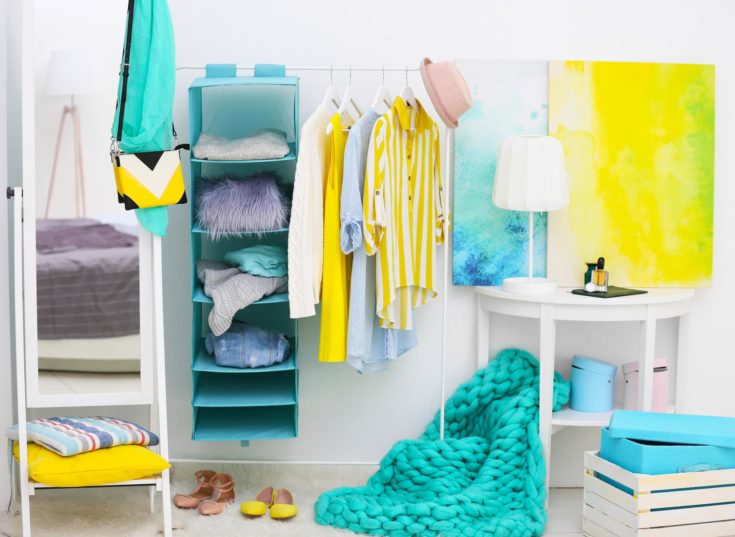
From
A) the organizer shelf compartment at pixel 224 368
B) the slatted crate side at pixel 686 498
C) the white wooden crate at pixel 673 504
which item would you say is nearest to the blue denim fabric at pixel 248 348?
the organizer shelf compartment at pixel 224 368

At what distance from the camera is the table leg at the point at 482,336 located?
3316 mm

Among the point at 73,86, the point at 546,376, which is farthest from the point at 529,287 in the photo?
the point at 73,86

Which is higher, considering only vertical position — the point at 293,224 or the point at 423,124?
the point at 423,124

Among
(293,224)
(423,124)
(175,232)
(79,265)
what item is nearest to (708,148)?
(423,124)

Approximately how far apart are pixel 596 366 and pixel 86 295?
173cm

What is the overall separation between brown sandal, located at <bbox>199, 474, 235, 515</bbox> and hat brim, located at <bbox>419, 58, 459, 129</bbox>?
1473mm

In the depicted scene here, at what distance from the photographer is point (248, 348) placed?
3.01 metres

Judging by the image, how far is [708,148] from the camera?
3.24 meters

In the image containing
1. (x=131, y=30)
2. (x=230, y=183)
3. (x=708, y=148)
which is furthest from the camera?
(x=708, y=148)

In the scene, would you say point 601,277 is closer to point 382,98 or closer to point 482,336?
point 482,336

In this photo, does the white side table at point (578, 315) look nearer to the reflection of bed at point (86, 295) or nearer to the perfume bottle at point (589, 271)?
the perfume bottle at point (589, 271)

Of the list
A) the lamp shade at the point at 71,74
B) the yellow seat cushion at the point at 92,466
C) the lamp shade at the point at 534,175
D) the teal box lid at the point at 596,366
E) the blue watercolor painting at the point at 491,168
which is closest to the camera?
the yellow seat cushion at the point at 92,466

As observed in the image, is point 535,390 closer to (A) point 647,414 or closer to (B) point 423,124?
(A) point 647,414

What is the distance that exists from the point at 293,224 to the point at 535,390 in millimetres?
1036
